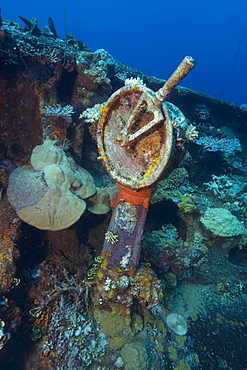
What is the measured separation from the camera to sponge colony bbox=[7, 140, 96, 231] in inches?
→ 133

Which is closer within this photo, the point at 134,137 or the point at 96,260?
the point at 134,137

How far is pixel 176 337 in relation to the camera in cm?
383

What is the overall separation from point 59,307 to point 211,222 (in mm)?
3879

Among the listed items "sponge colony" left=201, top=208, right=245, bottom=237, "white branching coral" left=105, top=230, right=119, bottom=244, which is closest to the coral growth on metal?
"white branching coral" left=105, top=230, right=119, bottom=244

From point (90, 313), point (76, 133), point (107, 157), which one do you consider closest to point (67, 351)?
point (90, 313)

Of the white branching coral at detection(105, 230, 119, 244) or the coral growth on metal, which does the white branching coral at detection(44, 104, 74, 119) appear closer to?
the coral growth on metal

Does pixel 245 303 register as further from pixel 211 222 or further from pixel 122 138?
pixel 122 138

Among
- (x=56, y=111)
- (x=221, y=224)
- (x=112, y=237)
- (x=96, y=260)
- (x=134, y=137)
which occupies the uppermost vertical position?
(x=134, y=137)

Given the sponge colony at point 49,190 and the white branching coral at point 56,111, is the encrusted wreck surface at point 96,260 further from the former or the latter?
the sponge colony at point 49,190

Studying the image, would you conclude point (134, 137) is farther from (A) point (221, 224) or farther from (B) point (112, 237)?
(A) point (221, 224)

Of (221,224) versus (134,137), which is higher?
(134,137)

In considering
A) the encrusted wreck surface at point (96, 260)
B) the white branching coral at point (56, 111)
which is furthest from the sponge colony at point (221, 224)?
the white branching coral at point (56, 111)

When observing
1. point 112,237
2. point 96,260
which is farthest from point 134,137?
point 96,260

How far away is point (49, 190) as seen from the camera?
359cm
